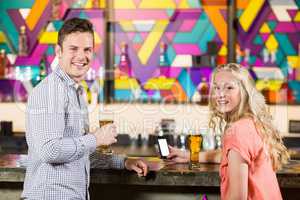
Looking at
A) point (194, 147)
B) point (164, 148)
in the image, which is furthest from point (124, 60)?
point (194, 147)

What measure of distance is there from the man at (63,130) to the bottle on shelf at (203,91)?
2.77 meters

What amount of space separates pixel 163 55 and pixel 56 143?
3.07 metres

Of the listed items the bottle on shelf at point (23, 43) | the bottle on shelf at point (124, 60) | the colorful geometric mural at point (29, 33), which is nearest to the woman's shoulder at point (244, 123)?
the bottle on shelf at point (124, 60)

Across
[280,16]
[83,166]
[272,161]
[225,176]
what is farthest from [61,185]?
[280,16]

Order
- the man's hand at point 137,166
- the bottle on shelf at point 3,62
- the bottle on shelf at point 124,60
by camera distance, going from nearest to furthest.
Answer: the man's hand at point 137,166, the bottle on shelf at point 124,60, the bottle on shelf at point 3,62

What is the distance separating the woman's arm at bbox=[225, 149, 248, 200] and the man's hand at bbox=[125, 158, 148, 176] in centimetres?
48

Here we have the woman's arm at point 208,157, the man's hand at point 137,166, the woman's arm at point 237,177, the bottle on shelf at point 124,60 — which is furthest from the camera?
the bottle on shelf at point 124,60

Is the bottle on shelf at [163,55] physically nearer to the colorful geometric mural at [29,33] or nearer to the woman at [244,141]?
the colorful geometric mural at [29,33]

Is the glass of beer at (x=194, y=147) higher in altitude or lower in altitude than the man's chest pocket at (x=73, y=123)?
lower

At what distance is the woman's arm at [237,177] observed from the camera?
1.73 metres

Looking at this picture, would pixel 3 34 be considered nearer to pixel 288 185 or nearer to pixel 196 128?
pixel 196 128

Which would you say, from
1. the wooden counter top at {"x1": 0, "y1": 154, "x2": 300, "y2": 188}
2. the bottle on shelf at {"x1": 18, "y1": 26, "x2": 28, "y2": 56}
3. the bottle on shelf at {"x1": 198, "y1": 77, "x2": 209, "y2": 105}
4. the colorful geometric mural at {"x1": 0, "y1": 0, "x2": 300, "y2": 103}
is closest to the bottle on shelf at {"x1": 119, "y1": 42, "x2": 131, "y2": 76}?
the colorful geometric mural at {"x1": 0, "y1": 0, "x2": 300, "y2": 103}

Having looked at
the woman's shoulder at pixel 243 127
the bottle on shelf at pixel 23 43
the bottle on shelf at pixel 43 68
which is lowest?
the woman's shoulder at pixel 243 127

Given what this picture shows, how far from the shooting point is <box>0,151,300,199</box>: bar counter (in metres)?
2.15
